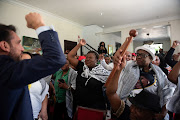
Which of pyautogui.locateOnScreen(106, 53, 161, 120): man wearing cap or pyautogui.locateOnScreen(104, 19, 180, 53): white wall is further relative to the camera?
pyautogui.locateOnScreen(104, 19, 180, 53): white wall

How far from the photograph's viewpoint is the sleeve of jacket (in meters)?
0.57

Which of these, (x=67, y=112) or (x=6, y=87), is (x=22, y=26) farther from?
(x=6, y=87)

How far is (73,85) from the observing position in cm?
212

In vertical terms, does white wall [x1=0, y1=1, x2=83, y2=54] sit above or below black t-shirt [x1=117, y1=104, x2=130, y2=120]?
above

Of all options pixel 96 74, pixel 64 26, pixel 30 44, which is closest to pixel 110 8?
pixel 64 26

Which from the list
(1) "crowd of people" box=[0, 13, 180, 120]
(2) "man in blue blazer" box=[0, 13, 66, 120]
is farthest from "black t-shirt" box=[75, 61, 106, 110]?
(2) "man in blue blazer" box=[0, 13, 66, 120]

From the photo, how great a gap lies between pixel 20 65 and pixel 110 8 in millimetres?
5205

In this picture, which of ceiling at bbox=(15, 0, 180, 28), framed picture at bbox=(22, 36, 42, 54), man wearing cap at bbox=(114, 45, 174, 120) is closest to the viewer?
man wearing cap at bbox=(114, 45, 174, 120)

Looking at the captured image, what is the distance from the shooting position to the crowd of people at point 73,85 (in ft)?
1.95

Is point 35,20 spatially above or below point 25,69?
above

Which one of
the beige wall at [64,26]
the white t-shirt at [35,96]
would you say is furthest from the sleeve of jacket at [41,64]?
the beige wall at [64,26]

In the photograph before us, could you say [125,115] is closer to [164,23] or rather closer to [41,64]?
[41,64]

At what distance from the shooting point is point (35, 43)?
4.78 metres

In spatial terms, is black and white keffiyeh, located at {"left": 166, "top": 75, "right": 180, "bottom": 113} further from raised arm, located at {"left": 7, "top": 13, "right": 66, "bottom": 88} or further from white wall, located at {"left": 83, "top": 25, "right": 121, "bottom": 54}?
white wall, located at {"left": 83, "top": 25, "right": 121, "bottom": 54}
